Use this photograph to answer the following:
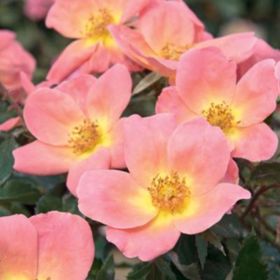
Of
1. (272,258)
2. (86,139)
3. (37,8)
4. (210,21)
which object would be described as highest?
(86,139)

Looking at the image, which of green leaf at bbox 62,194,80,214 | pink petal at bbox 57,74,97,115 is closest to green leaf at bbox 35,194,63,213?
green leaf at bbox 62,194,80,214

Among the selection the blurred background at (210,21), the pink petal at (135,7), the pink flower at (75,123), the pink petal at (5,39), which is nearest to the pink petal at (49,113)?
the pink flower at (75,123)

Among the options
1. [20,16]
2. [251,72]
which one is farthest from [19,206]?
[20,16]

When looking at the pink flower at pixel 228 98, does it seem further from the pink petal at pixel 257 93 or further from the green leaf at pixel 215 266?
the green leaf at pixel 215 266

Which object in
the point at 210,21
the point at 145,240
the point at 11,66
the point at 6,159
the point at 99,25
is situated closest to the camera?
the point at 145,240

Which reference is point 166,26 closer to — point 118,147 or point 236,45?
point 236,45

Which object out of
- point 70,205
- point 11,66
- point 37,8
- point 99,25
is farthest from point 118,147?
point 37,8

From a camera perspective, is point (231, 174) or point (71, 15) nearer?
point (231, 174)
